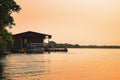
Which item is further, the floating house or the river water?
the floating house

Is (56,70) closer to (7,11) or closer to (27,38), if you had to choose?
(7,11)

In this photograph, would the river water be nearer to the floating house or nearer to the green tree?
the green tree

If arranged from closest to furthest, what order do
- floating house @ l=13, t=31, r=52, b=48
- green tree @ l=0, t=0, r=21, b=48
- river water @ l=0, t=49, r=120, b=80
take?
river water @ l=0, t=49, r=120, b=80 < green tree @ l=0, t=0, r=21, b=48 < floating house @ l=13, t=31, r=52, b=48

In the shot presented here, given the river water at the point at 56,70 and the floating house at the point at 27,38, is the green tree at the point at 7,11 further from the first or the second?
the floating house at the point at 27,38

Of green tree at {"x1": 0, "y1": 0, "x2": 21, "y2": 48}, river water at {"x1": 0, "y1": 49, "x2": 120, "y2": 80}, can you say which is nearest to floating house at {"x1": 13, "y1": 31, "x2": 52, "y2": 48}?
river water at {"x1": 0, "y1": 49, "x2": 120, "y2": 80}

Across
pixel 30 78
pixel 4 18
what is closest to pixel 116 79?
pixel 30 78

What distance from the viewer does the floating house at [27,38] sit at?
104 metres

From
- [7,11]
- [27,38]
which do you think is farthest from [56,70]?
[27,38]

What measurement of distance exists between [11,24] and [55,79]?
25371 mm

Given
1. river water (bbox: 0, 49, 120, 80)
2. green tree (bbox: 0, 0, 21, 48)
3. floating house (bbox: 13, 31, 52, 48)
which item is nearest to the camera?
river water (bbox: 0, 49, 120, 80)

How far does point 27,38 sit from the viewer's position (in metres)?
106

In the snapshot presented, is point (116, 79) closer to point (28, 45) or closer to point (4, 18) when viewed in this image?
point (4, 18)

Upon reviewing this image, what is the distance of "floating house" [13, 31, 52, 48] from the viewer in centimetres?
10419

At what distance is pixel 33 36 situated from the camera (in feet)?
342
